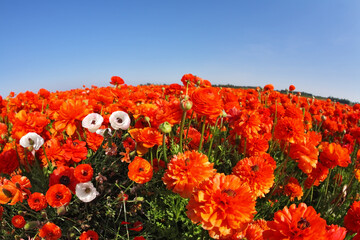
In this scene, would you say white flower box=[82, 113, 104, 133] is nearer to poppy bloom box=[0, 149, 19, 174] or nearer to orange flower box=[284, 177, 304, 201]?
poppy bloom box=[0, 149, 19, 174]

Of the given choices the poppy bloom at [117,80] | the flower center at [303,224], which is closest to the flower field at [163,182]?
the flower center at [303,224]

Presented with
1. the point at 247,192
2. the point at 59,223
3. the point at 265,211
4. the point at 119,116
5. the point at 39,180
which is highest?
the point at 119,116

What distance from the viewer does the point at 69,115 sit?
1.50m

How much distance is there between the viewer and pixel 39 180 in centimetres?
154

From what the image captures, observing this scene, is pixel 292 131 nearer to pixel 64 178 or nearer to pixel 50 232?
pixel 64 178

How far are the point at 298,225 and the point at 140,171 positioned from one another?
2.97 feet

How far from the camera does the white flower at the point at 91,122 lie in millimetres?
1539

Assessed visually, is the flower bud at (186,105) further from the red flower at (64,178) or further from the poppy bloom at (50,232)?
the poppy bloom at (50,232)

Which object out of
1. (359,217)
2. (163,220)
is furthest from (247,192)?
(163,220)

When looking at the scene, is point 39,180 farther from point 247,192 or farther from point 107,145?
point 247,192

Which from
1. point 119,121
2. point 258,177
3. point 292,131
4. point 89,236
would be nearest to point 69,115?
point 119,121

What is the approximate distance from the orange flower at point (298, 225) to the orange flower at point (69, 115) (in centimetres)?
143

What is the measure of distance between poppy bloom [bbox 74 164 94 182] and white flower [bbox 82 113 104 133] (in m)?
0.32

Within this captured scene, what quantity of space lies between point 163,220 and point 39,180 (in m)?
1.02
